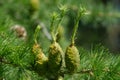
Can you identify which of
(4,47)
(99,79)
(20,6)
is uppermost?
(20,6)

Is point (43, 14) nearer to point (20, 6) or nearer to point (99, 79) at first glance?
point (20, 6)

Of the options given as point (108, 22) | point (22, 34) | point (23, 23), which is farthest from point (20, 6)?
point (22, 34)

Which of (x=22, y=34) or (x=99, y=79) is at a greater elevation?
(x=22, y=34)

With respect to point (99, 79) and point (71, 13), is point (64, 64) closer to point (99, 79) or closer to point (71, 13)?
point (99, 79)

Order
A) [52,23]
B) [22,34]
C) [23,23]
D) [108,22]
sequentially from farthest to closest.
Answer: [108,22]
[23,23]
[22,34]
[52,23]

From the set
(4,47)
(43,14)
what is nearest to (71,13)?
(43,14)

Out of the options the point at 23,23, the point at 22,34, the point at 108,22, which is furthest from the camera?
the point at 108,22

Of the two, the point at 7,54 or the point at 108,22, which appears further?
the point at 108,22
